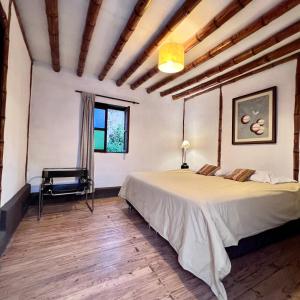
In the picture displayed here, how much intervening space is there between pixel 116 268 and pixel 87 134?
8.78 feet

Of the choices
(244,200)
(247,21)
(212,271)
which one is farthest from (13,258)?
(247,21)

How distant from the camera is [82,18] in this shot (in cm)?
213

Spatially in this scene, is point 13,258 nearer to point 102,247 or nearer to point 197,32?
point 102,247

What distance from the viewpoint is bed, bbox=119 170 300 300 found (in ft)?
4.62

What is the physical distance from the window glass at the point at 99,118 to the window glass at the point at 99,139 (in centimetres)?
14

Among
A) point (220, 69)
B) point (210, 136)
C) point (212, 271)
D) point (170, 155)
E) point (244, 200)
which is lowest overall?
point (212, 271)

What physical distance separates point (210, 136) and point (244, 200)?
2591 millimetres

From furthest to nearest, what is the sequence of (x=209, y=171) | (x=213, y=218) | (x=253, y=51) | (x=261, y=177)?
(x=209, y=171) → (x=261, y=177) → (x=253, y=51) → (x=213, y=218)

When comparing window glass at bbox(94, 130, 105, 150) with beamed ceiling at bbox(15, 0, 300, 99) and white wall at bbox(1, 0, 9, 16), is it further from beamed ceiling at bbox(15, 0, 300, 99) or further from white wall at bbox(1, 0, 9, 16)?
white wall at bbox(1, 0, 9, 16)

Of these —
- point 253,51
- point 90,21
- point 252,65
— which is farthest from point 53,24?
point 252,65

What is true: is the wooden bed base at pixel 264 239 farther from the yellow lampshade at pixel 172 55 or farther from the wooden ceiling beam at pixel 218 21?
the wooden ceiling beam at pixel 218 21

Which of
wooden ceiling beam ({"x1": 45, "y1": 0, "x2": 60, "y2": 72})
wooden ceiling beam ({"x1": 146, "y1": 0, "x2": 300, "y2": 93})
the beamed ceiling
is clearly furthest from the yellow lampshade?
wooden ceiling beam ({"x1": 45, "y1": 0, "x2": 60, "y2": 72})

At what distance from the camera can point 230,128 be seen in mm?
3688

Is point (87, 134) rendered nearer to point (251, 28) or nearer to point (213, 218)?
point (213, 218)
